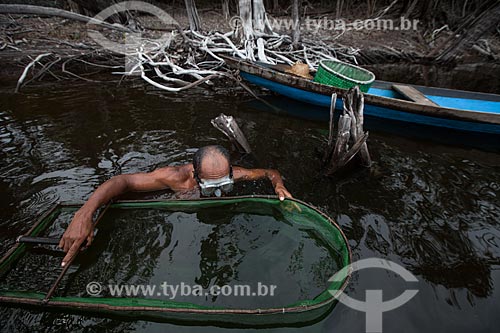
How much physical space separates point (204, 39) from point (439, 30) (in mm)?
10511

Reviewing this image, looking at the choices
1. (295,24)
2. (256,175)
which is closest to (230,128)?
(256,175)

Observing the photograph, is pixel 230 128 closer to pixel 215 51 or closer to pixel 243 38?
pixel 215 51

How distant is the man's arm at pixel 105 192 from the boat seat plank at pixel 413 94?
15.6ft

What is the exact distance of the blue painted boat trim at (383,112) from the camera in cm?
521

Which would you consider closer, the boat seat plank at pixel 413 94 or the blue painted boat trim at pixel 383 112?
the blue painted boat trim at pixel 383 112

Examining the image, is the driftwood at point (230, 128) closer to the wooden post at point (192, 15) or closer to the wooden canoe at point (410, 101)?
the wooden canoe at point (410, 101)

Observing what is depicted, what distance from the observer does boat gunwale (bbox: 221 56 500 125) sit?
493 centimetres

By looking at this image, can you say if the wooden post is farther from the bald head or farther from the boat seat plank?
the bald head

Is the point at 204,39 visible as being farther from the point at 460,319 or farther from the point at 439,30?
the point at 439,30

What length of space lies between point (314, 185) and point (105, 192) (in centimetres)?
247

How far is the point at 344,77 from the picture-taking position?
5.34 metres

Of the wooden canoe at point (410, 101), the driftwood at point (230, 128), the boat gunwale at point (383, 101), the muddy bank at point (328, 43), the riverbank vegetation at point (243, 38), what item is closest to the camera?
the driftwood at point (230, 128)

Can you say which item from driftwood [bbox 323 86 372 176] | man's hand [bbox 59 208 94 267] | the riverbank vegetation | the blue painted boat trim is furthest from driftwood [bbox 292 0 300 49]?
man's hand [bbox 59 208 94 267]

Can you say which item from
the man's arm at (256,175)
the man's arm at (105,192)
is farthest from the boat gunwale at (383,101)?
the man's arm at (105,192)
